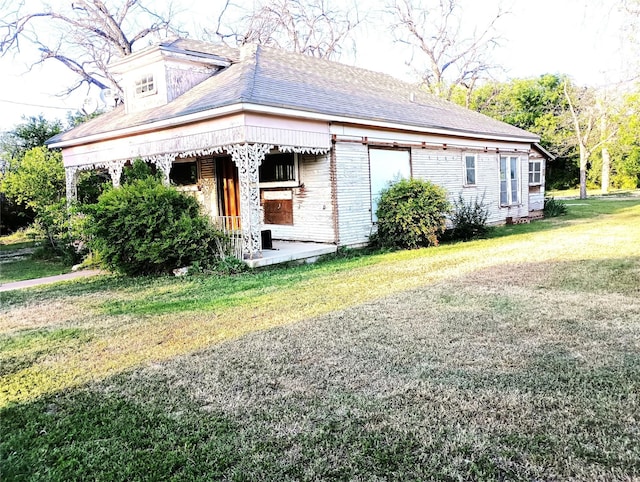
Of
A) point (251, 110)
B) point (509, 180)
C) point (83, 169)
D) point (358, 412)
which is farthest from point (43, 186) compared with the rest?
point (509, 180)

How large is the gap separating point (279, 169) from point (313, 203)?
56.4 inches

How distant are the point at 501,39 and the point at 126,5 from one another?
22247 millimetres

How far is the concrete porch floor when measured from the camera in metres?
9.89

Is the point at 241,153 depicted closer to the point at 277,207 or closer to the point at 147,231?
the point at 147,231

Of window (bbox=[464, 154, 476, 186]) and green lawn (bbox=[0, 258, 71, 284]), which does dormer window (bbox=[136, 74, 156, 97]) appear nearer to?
green lawn (bbox=[0, 258, 71, 284])

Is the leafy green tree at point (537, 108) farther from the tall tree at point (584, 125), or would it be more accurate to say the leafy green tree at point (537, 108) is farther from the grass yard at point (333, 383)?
the grass yard at point (333, 383)

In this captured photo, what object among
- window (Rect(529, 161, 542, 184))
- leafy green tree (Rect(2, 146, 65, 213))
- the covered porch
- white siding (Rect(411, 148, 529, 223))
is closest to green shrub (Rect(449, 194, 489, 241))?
white siding (Rect(411, 148, 529, 223))

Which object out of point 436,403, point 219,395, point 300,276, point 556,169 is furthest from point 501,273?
point 556,169

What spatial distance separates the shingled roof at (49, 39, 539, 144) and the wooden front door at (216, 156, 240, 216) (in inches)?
85.1

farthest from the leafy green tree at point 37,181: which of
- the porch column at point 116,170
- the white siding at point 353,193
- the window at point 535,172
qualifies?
the window at point 535,172

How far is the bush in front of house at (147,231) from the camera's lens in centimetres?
929

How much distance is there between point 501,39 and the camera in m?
31.8

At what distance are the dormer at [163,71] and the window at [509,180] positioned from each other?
10.3 m

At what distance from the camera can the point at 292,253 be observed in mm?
10609
